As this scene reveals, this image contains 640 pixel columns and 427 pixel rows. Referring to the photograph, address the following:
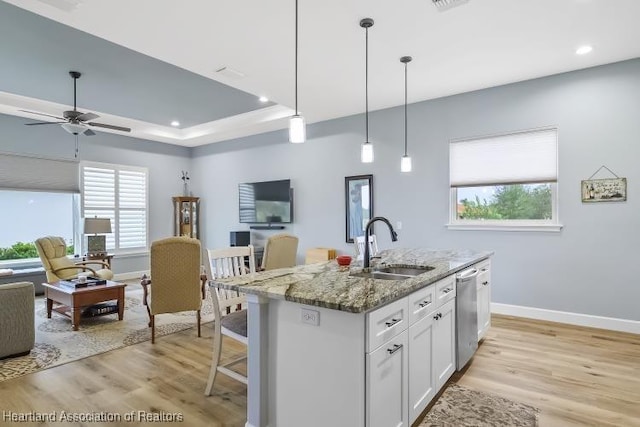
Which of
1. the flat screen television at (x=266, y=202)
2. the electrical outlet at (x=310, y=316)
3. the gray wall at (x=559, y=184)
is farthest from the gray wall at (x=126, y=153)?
the electrical outlet at (x=310, y=316)

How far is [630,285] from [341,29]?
4.05 meters

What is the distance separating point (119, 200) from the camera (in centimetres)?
717

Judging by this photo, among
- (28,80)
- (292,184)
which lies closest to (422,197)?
(292,184)

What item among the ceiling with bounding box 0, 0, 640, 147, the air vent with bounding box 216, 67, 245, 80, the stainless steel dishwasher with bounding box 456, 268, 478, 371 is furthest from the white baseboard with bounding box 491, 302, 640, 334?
the air vent with bounding box 216, 67, 245, 80

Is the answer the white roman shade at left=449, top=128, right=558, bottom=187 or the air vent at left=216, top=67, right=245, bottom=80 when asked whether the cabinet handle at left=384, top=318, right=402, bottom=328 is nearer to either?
the air vent at left=216, top=67, right=245, bottom=80

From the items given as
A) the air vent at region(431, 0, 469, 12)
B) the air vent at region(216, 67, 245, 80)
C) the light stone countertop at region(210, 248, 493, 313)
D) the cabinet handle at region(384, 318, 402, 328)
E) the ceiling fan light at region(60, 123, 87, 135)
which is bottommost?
the cabinet handle at region(384, 318, 402, 328)

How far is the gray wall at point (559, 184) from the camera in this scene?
3.82 metres

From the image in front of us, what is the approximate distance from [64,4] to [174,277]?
8.24 feet

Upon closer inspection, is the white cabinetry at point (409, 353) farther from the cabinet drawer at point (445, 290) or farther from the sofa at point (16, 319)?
the sofa at point (16, 319)

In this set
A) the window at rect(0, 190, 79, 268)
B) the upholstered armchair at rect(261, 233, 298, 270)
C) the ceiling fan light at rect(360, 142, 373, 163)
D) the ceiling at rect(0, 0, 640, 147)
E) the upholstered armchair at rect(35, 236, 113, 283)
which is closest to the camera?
the ceiling at rect(0, 0, 640, 147)

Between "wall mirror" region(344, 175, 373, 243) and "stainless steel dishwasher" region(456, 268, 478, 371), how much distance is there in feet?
8.63

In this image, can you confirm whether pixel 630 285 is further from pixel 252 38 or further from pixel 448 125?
pixel 252 38

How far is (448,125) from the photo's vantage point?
485 centimetres

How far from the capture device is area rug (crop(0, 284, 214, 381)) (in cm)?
314
